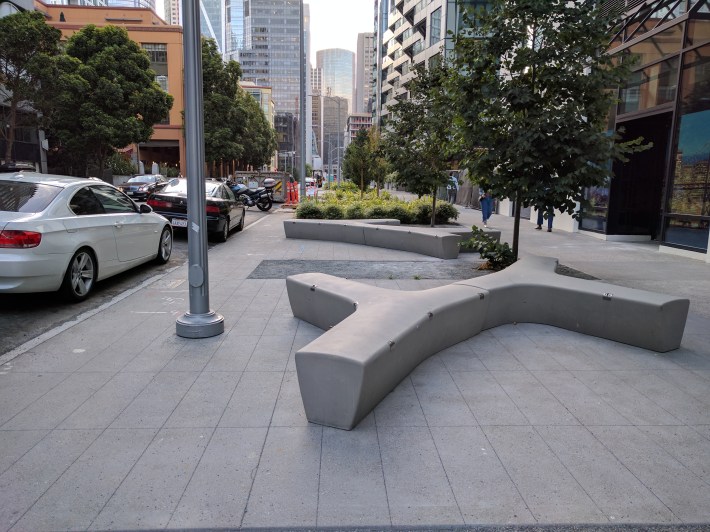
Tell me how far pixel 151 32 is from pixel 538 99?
51876 millimetres

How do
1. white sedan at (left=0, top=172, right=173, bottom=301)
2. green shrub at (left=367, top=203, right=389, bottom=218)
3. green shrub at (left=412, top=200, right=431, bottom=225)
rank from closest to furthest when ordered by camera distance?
1. white sedan at (left=0, top=172, right=173, bottom=301)
2. green shrub at (left=367, top=203, right=389, bottom=218)
3. green shrub at (left=412, top=200, right=431, bottom=225)

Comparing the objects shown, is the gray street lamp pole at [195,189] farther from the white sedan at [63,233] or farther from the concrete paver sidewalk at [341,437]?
the white sedan at [63,233]

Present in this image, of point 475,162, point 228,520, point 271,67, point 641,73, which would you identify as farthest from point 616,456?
point 271,67

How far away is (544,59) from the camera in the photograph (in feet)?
27.4

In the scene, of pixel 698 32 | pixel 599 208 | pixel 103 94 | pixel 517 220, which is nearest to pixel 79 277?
pixel 517 220

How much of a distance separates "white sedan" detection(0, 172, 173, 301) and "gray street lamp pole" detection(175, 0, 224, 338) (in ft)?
6.31

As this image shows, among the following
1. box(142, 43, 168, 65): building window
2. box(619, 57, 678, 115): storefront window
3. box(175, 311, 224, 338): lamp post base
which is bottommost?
box(175, 311, 224, 338): lamp post base

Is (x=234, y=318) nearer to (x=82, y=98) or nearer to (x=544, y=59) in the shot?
(x=544, y=59)

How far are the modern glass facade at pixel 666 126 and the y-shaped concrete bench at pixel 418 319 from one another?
3391 mm

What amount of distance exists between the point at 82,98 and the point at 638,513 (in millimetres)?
29408

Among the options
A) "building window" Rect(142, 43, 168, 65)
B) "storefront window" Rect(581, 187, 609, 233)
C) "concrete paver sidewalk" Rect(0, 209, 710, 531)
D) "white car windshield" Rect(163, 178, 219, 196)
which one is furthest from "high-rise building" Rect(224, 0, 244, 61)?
"concrete paver sidewalk" Rect(0, 209, 710, 531)

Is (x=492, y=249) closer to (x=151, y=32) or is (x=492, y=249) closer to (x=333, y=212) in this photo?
(x=333, y=212)

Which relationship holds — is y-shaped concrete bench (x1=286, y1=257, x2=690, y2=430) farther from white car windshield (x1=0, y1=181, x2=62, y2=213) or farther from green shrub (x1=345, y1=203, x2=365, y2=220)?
green shrub (x1=345, y1=203, x2=365, y2=220)

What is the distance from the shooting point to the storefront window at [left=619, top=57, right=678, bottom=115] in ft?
42.9
